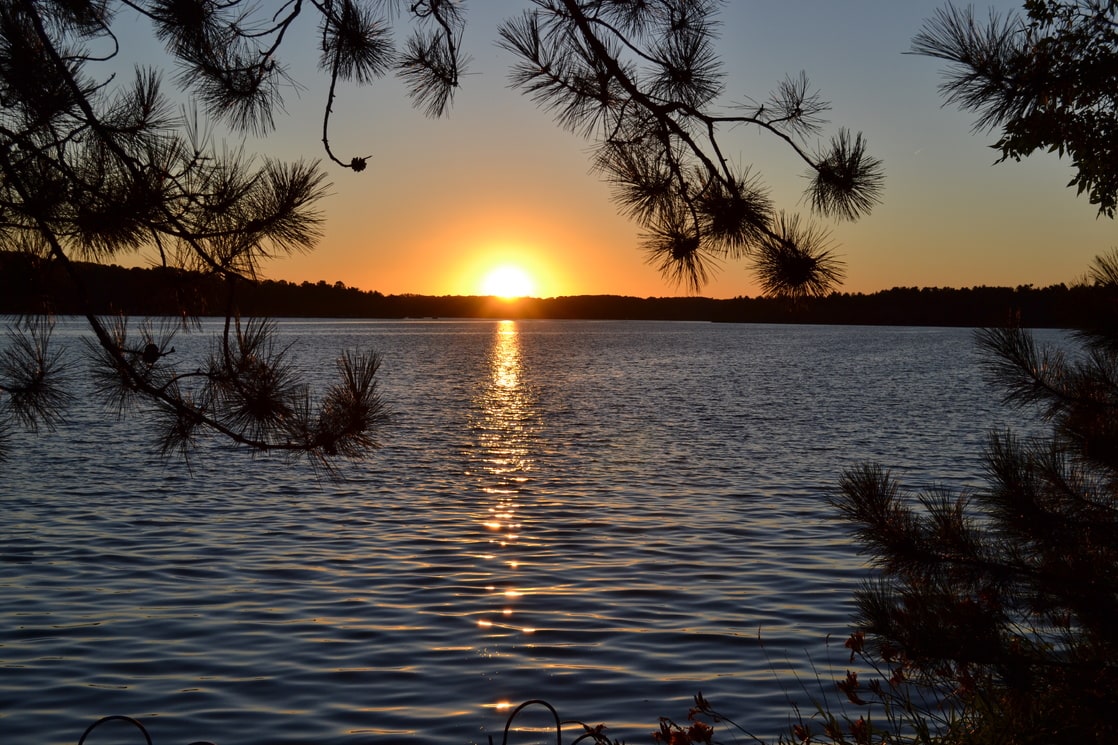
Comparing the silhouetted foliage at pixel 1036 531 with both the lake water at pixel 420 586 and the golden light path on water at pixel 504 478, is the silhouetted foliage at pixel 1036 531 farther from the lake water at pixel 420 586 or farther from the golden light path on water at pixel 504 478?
the golden light path on water at pixel 504 478

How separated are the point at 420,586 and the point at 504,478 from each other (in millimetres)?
9813

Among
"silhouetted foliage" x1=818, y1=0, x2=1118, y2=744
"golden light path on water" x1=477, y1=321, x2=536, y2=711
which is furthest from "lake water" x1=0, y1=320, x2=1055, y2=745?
"silhouetted foliage" x1=818, y1=0, x2=1118, y2=744

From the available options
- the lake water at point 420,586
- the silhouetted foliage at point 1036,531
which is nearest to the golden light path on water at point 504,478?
the lake water at point 420,586

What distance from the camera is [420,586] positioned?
40.9 ft

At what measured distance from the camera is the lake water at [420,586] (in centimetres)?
857

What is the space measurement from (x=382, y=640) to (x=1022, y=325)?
6.83 m

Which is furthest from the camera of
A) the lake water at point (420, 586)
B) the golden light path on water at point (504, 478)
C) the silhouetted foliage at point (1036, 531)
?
the golden light path on water at point (504, 478)

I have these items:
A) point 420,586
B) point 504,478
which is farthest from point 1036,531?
point 504,478

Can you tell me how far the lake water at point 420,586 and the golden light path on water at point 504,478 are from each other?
8 centimetres

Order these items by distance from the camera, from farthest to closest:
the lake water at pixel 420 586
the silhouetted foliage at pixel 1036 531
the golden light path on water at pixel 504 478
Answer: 1. the golden light path on water at pixel 504 478
2. the lake water at pixel 420 586
3. the silhouetted foliage at pixel 1036 531

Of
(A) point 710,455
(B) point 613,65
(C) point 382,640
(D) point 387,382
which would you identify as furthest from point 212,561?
(D) point 387,382

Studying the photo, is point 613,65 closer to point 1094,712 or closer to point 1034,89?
point 1034,89

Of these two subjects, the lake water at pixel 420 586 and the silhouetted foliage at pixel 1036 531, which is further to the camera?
the lake water at pixel 420 586

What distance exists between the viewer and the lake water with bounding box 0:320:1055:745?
8570 millimetres
